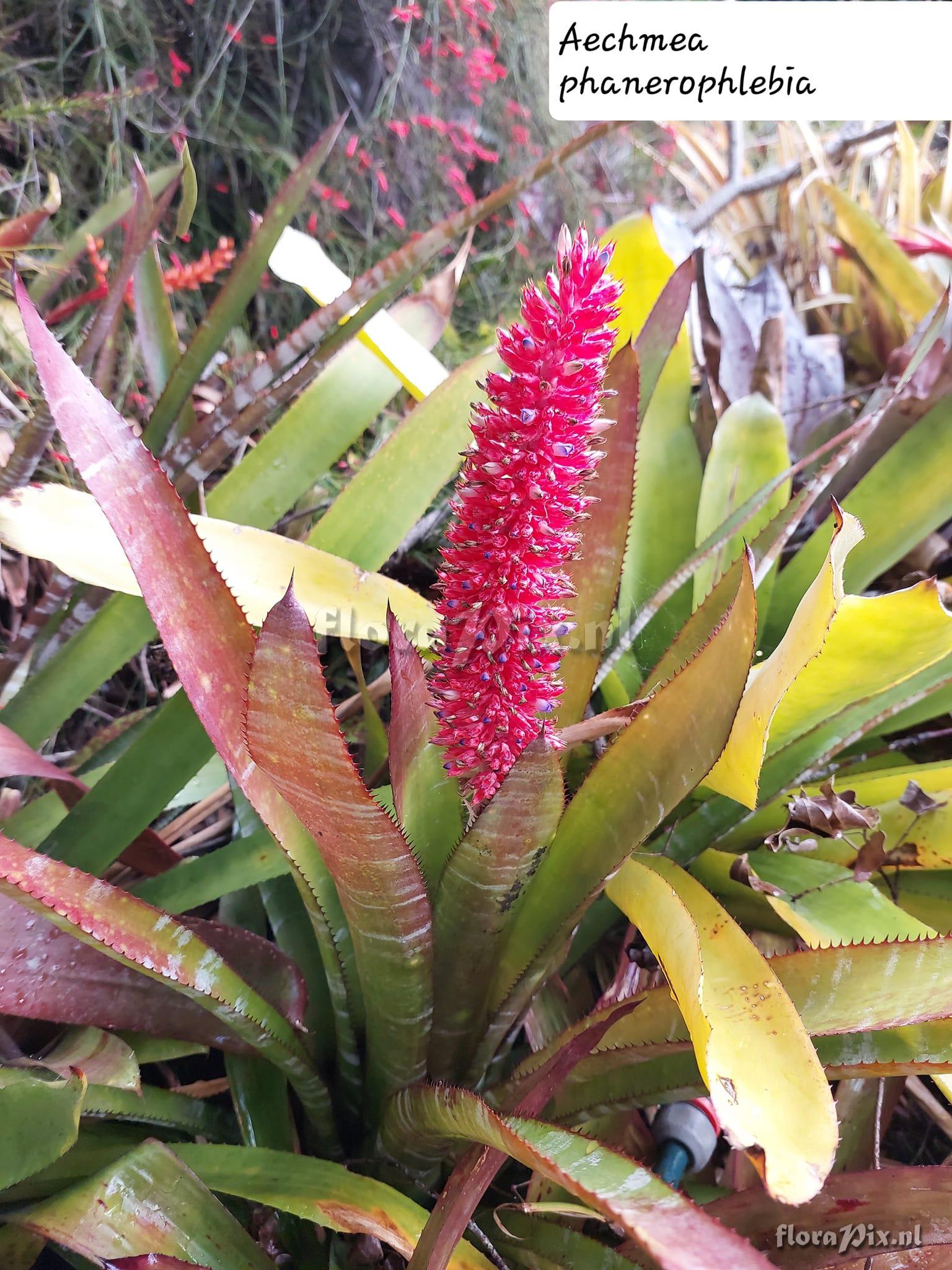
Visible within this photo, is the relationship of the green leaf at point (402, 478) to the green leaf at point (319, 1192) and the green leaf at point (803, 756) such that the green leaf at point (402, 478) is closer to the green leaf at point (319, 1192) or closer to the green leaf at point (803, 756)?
the green leaf at point (803, 756)

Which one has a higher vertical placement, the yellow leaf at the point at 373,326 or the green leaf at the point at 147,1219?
the yellow leaf at the point at 373,326

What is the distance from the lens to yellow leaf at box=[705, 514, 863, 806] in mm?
434

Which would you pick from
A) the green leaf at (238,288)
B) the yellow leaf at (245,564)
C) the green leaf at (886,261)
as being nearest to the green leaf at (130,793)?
the yellow leaf at (245,564)

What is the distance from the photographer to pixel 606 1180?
398 mm

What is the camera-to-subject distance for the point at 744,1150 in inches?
14.6

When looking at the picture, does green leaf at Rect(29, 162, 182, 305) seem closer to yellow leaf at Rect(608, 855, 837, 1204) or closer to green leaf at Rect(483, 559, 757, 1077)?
green leaf at Rect(483, 559, 757, 1077)

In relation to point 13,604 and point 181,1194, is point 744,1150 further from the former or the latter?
point 13,604

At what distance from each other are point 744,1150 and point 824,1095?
0.07 m

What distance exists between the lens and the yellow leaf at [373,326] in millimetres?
879

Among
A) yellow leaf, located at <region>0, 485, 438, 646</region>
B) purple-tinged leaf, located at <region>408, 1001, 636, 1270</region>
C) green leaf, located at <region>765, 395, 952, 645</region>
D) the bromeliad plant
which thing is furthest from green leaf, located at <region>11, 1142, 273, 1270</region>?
green leaf, located at <region>765, 395, 952, 645</region>

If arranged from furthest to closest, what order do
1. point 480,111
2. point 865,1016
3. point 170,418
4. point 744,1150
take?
point 480,111 < point 170,418 < point 865,1016 < point 744,1150

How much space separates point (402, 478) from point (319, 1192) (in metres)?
0.63

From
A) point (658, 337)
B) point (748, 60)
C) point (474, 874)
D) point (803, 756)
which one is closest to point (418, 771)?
point (474, 874)

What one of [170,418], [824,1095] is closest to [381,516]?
[170,418]
